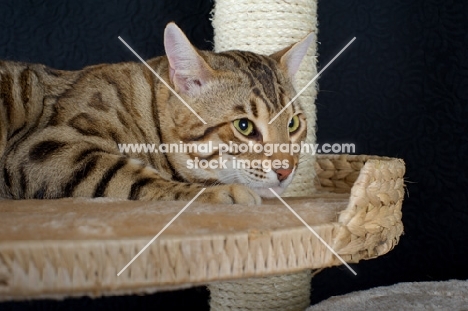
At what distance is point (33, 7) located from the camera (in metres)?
1.78

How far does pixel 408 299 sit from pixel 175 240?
70cm

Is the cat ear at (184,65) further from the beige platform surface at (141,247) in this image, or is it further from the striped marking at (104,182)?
the beige platform surface at (141,247)

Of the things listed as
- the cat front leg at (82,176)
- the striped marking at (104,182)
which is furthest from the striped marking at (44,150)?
the striped marking at (104,182)

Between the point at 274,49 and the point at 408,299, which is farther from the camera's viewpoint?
the point at 274,49

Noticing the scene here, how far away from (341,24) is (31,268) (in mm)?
1563

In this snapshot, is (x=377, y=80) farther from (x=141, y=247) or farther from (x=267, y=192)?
(x=141, y=247)

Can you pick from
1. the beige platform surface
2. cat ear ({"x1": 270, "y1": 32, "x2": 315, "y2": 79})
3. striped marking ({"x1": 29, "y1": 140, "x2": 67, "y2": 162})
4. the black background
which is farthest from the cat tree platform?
the black background

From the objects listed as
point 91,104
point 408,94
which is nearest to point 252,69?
point 91,104

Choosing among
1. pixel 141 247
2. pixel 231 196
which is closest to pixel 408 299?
pixel 231 196

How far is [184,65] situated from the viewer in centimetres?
110

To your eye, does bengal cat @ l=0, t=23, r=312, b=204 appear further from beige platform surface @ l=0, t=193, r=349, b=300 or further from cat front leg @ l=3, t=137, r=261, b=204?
beige platform surface @ l=0, t=193, r=349, b=300

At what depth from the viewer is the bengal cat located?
3.15 ft

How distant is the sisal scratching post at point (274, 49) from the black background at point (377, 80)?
414 mm

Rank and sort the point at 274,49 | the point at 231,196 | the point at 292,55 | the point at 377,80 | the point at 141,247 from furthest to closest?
the point at 377,80 → the point at 274,49 → the point at 292,55 → the point at 231,196 → the point at 141,247
